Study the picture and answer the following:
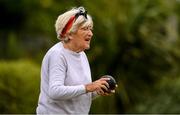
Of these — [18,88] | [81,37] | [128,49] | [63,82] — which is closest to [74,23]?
[81,37]

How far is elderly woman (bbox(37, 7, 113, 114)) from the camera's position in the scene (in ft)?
16.9

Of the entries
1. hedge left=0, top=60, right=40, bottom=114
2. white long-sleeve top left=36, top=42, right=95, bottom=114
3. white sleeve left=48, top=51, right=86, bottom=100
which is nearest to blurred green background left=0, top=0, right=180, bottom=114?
hedge left=0, top=60, right=40, bottom=114

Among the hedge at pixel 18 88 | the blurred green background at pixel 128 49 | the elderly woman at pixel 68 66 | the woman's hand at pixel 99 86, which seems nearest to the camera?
the woman's hand at pixel 99 86

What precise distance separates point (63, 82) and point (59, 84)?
0.05 m

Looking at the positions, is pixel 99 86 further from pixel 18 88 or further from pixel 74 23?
pixel 18 88

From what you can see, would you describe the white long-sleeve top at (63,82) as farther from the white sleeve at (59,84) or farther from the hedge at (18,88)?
the hedge at (18,88)

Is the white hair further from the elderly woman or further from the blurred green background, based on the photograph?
the blurred green background

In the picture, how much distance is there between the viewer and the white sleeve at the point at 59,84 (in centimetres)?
504

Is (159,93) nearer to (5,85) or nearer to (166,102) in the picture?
(166,102)

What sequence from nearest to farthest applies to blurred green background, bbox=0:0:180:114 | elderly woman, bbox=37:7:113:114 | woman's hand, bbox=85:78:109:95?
woman's hand, bbox=85:78:109:95 → elderly woman, bbox=37:7:113:114 → blurred green background, bbox=0:0:180:114

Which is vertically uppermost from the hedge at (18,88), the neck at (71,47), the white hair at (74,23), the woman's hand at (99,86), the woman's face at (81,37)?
the white hair at (74,23)

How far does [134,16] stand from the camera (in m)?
13.3

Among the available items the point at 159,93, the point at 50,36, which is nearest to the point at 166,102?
the point at 159,93

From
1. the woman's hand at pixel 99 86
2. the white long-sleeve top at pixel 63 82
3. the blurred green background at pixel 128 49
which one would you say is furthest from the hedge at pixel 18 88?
the woman's hand at pixel 99 86
